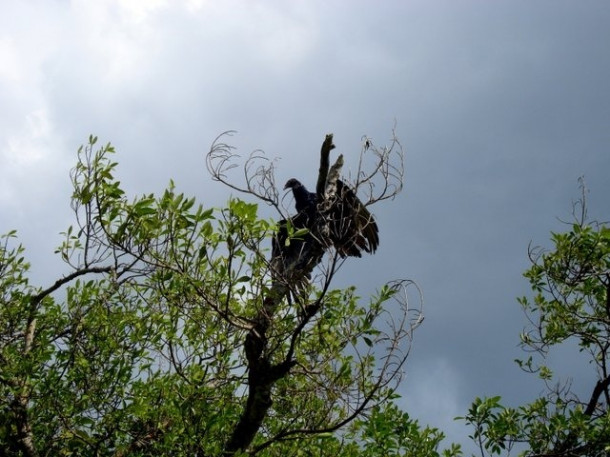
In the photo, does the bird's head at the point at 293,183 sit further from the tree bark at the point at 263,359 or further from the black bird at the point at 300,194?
the tree bark at the point at 263,359

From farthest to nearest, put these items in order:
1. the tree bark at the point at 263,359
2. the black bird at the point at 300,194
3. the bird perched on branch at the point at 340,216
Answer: the black bird at the point at 300,194 < the bird perched on branch at the point at 340,216 < the tree bark at the point at 263,359

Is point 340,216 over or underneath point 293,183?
underneath

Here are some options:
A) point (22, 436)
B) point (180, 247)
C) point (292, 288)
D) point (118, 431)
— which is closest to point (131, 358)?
point (118, 431)

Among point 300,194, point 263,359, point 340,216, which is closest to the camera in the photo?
point 263,359

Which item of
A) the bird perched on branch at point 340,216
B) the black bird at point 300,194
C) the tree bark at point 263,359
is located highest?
the black bird at point 300,194

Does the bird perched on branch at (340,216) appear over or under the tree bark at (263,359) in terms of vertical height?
over

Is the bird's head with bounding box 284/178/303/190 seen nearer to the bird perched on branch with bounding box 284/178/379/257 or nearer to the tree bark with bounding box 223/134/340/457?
the bird perched on branch with bounding box 284/178/379/257

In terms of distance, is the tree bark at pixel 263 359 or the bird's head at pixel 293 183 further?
the bird's head at pixel 293 183

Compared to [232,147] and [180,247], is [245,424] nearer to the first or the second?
[180,247]

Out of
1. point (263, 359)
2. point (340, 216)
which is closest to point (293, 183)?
point (340, 216)

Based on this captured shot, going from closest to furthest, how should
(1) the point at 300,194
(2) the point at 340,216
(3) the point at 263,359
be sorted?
(3) the point at 263,359 < (2) the point at 340,216 < (1) the point at 300,194

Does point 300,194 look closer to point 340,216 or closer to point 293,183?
point 293,183

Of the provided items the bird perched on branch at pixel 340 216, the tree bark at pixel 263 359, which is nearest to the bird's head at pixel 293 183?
the bird perched on branch at pixel 340 216

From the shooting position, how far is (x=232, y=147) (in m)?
7.45
